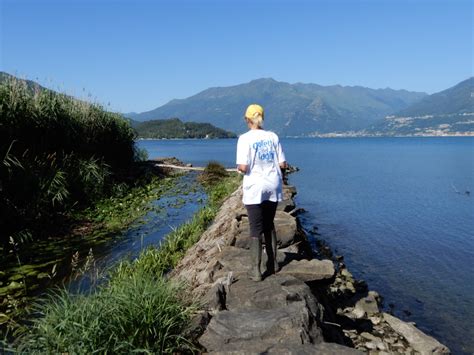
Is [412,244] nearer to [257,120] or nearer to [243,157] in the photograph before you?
[257,120]

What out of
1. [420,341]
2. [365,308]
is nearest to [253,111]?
[420,341]

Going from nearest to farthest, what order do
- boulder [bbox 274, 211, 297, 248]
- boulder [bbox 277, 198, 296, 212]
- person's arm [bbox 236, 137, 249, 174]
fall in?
1. person's arm [bbox 236, 137, 249, 174]
2. boulder [bbox 274, 211, 297, 248]
3. boulder [bbox 277, 198, 296, 212]

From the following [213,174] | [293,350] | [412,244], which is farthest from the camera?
[213,174]

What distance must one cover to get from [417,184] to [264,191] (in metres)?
36.7

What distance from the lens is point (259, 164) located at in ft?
21.1

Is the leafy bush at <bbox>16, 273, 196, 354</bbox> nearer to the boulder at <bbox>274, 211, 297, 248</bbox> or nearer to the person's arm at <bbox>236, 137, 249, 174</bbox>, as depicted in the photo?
the person's arm at <bbox>236, 137, 249, 174</bbox>

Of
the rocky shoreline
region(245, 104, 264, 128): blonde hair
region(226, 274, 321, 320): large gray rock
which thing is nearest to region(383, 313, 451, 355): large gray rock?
the rocky shoreline

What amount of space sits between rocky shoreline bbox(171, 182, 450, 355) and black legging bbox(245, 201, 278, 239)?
31.3 inches

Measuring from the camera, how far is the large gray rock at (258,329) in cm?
479

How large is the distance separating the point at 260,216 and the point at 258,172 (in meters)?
0.70

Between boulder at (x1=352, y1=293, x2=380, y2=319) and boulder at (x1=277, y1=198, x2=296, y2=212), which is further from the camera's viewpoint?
boulder at (x1=277, y1=198, x2=296, y2=212)

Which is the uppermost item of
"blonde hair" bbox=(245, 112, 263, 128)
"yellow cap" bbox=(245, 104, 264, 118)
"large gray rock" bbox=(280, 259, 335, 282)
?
"yellow cap" bbox=(245, 104, 264, 118)

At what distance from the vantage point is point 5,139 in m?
13.4

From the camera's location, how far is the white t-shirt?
251 inches
